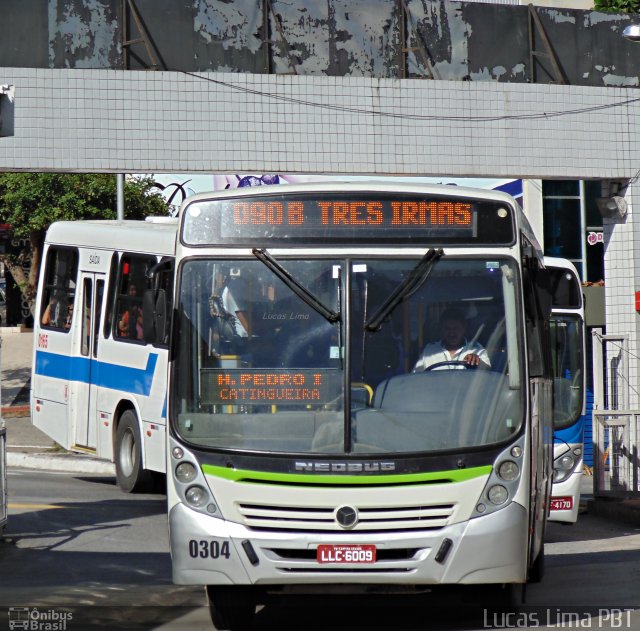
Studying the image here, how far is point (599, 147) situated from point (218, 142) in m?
5.59

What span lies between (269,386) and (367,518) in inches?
41.7

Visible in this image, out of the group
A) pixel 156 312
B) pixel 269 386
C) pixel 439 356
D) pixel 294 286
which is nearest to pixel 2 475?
pixel 156 312

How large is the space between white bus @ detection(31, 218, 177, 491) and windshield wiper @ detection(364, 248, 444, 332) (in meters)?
6.90

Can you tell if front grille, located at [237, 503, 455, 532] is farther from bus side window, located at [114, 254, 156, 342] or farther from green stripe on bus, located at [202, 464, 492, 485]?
bus side window, located at [114, 254, 156, 342]

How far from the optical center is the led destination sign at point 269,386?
7758 millimetres

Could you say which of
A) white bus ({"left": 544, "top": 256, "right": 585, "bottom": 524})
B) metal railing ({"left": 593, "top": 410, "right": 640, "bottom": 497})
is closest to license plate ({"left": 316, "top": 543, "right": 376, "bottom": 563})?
white bus ({"left": 544, "top": 256, "right": 585, "bottom": 524})

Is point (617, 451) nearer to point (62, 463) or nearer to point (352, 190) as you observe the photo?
point (352, 190)

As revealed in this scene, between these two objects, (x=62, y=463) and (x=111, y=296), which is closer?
(x=111, y=296)

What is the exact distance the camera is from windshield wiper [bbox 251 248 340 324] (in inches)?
309

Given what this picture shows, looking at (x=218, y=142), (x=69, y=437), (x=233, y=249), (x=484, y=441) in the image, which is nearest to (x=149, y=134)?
(x=218, y=142)

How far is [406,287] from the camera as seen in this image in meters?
7.93

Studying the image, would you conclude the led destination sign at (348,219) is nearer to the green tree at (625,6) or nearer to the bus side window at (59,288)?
the bus side window at (59,288)

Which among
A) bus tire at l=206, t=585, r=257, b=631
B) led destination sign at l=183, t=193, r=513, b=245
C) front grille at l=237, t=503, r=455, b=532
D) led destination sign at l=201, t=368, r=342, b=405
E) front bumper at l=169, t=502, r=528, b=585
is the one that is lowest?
bus tire at l=206, t=585, r=257, b=631

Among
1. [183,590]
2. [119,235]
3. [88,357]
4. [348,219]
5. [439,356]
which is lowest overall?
[183,590]
